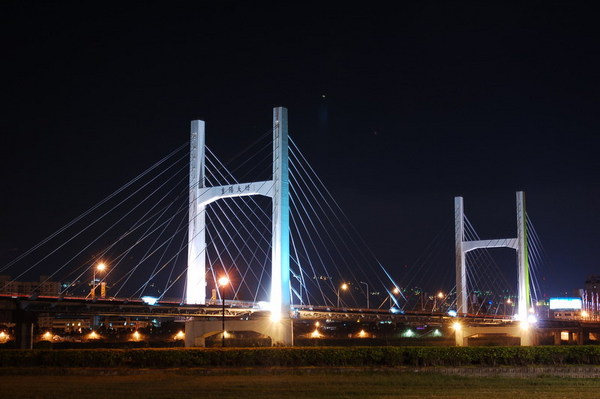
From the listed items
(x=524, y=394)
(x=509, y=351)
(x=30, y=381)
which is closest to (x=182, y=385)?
(x=30, y=381)

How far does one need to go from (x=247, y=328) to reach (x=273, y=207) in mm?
6072

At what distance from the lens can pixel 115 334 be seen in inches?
4092

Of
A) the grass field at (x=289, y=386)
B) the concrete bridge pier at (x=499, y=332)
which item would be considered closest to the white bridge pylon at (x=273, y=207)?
the grass field at (x=289, y=386)

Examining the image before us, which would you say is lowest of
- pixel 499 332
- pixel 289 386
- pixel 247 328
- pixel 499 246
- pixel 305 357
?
pixel 499 332

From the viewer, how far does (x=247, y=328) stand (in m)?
40.5

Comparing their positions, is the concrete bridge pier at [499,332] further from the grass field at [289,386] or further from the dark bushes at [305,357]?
the grass field at [289,386]

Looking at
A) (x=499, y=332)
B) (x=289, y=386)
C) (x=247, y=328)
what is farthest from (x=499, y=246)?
(x=289, y=386)

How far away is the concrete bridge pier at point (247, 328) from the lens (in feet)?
Result: 128

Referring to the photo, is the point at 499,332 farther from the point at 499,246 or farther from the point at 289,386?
the point at 289,386

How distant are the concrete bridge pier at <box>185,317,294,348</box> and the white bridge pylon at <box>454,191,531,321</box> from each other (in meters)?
30.3

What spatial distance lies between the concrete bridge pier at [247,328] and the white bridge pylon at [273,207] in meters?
0.56

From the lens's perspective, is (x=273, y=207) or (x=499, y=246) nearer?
(x=273, y=207)

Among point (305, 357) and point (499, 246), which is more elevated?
point (499, 246)

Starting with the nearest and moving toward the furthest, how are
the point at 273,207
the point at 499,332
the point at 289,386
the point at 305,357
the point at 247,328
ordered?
the point at 289,386, the point at 305,357, the point at 273,207, the point at 247,328, the point at 499,332
